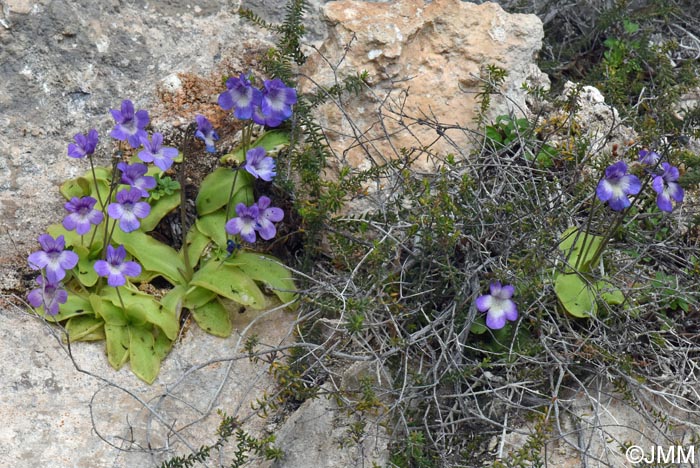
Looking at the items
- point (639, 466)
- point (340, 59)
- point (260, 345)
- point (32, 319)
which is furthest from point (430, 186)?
point (32, 319)

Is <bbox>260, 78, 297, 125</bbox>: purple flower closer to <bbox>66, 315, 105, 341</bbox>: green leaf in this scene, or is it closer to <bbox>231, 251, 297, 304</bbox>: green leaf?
<bbox>231, 251, 297, 304</bbox>: green leaf

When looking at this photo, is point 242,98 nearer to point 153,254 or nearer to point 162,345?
point 153,254

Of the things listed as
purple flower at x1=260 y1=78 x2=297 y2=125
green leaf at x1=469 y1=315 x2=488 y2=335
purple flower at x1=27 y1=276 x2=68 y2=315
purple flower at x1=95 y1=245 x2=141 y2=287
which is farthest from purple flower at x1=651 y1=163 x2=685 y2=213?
purple flower at x1=27 y1=276 x2=68 y2=315

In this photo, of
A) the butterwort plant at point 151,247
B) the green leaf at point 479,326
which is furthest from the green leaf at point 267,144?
the green leaf at point 479,326

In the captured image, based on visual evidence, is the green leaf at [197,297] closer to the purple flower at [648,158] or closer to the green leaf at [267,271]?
the green leaf at [267,271]

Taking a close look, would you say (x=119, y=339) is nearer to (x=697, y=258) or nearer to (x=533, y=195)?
(x=533, y=195)

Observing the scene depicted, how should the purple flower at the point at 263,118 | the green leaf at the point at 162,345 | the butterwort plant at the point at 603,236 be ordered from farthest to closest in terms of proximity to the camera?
the purple flower at the point at 263,118 < the green leaf at the point at 162,345 < the butterwort plant at the point at 603,236

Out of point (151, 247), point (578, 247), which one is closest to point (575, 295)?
point (578, 247)
